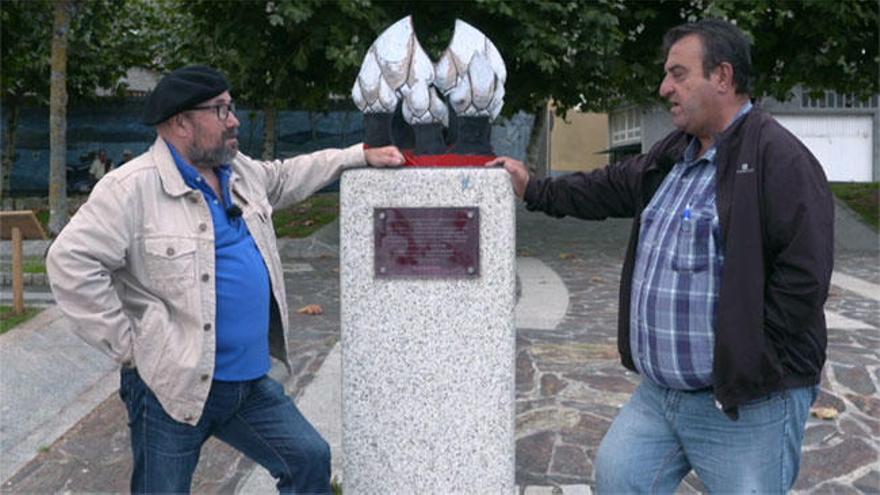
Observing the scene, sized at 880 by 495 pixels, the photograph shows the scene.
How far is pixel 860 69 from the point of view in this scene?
47.2 feet

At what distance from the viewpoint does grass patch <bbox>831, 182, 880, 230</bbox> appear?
1686cm

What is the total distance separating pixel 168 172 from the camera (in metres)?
3.28

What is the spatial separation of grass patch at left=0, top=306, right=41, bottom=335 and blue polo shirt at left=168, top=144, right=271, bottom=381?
5240mm

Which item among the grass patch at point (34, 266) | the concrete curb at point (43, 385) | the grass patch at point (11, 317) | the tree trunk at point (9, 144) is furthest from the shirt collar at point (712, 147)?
the tree trunk at point (9, 144)

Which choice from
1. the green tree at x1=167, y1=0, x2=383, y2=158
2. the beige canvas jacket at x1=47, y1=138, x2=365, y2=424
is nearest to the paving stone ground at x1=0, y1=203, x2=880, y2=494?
the beige canvas jacket at x1=47, y1=138, x2=365, y2=424

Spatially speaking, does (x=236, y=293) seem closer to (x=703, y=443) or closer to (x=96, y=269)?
(x=96, y=269)

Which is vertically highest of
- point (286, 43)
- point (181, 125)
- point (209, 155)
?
point (286, 43)

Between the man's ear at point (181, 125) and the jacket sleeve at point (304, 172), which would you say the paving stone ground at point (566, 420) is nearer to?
the jacket sleeve at point (304, 172)

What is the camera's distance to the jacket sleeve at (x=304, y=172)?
3957mm

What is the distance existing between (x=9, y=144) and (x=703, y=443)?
73.6 feet

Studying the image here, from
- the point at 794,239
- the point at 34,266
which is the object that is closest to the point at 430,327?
the point at 794,239

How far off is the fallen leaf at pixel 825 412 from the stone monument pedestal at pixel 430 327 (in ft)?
8.73

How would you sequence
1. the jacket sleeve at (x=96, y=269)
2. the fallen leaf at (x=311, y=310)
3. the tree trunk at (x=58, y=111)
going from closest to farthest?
the jacket sleeve at (x=96, y=269)
the fallen leaf at (x=311, y=310)
the tree trunk at (x=58, y=111)

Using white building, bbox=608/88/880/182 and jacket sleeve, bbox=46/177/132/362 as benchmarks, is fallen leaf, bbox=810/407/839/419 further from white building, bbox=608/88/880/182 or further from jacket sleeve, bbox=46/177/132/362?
white building, bbox=608/88/880/182
